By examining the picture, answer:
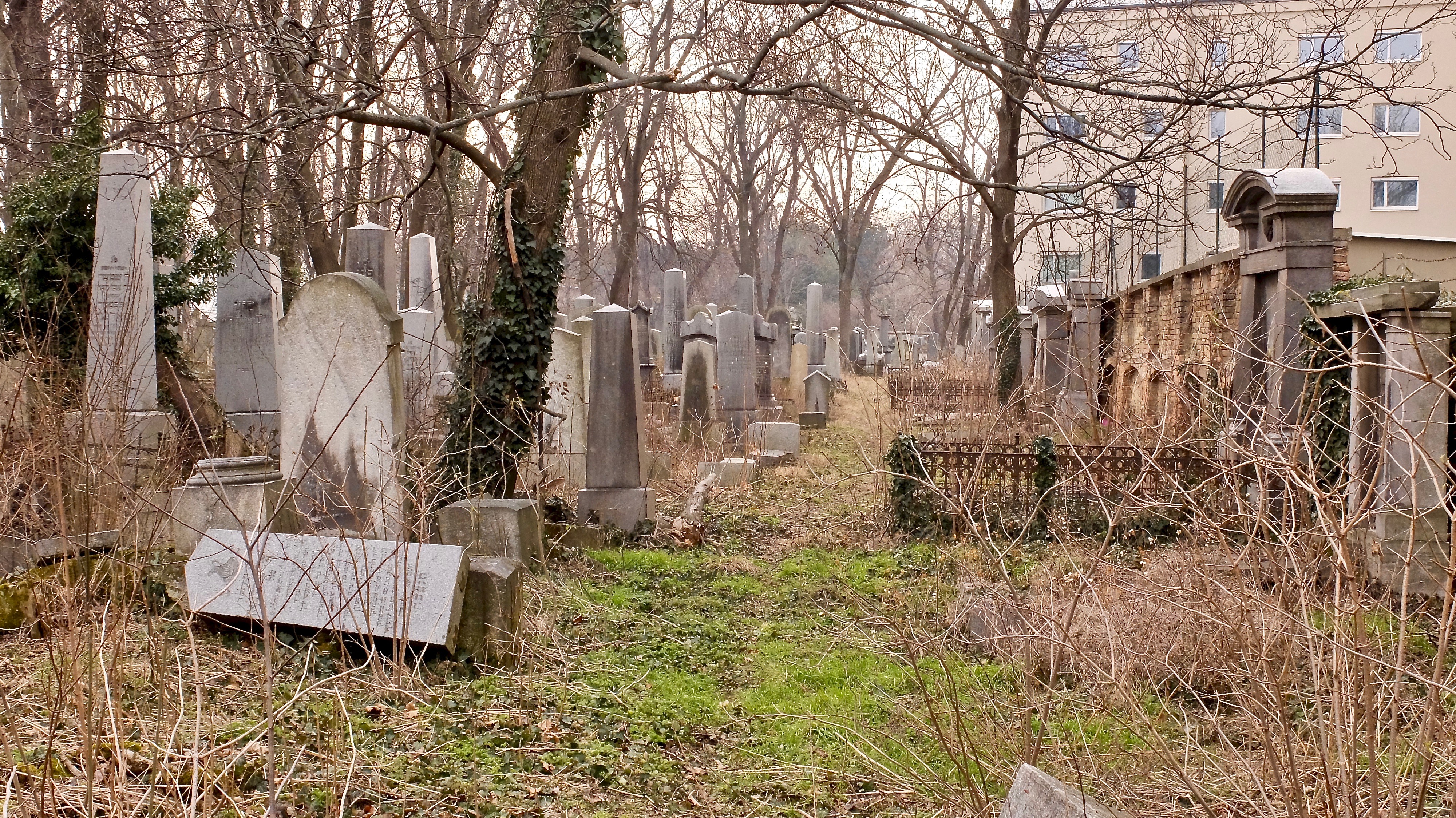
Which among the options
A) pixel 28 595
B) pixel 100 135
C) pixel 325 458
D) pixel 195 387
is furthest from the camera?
pixel 195 387

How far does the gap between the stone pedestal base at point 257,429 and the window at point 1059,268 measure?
8.26 metres

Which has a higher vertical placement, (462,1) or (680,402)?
(462,1)

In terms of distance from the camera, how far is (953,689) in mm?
3291

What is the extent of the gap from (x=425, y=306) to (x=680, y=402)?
14.1ft

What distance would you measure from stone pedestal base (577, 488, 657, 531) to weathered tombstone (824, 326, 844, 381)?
50.9 feet

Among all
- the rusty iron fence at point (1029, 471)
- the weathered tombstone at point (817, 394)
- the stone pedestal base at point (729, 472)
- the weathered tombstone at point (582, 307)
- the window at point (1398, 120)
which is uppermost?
the window at point (1398, 120)

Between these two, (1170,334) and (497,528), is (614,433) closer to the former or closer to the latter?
(497,528)

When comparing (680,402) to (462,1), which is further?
(680,402)

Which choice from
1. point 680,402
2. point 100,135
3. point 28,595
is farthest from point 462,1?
point 28,595

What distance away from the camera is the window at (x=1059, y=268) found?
1234 centimetres

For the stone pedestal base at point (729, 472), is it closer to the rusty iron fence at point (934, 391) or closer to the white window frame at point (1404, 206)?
the rusty iron fence at point (934, 391)

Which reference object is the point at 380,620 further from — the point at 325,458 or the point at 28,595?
the point at 325,458

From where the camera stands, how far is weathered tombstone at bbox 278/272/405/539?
710 cm

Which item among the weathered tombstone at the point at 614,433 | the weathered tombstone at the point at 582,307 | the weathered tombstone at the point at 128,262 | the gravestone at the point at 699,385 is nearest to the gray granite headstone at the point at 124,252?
the weathered tombstone at the point at 128,262
